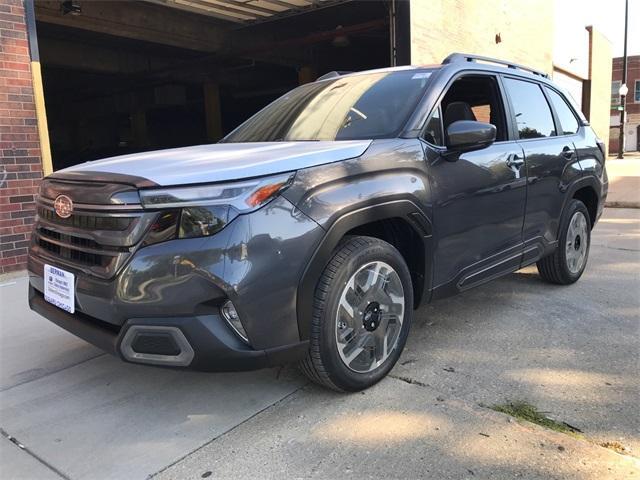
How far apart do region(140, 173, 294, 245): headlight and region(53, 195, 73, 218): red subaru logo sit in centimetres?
55

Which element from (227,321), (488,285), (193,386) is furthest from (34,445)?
(488,285)

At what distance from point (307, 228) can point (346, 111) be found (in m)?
1.29

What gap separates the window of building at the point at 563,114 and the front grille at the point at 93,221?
392 centimetres

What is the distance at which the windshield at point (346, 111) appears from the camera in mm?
3414

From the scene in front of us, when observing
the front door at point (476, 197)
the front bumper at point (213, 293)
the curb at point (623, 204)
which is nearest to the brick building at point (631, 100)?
the curb at point (623, 204)

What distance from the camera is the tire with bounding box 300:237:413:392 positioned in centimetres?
278

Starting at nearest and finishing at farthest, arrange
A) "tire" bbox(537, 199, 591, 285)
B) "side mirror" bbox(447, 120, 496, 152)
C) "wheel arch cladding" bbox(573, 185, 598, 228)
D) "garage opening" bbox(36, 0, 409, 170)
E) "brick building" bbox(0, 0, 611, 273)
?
"side mirror" bbox(447, 120, 496, 152), "tire" bbox(537, 199, 591, 285), "wheel arch cladding" bbox(573, 185, 598, 228), "brick building" bbox(0, 0, 611, 273), "garage opening" bbox(36, 0, 409, 170)

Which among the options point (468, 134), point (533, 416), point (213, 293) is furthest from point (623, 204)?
point (213, 293)

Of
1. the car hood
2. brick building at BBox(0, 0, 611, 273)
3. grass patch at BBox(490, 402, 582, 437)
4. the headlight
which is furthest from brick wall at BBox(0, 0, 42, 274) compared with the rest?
grass patch at BBox(490, 402, 582, 437)

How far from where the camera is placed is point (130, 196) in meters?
2.48

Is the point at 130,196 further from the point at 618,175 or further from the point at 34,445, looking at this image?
the point at 618,175

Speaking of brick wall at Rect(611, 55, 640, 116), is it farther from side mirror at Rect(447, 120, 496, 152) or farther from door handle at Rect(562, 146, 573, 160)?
side mirror at Rect(447, 120, 496, 152)

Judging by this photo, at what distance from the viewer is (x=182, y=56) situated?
18750 millimetres

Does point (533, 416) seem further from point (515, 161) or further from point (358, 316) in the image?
point (515, 161)
